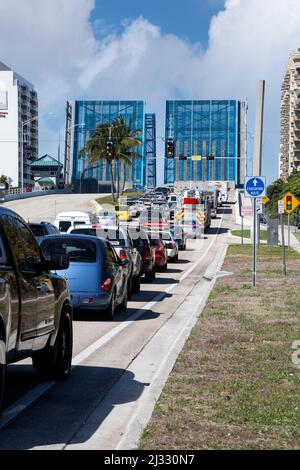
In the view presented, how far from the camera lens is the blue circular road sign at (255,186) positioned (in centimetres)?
2480

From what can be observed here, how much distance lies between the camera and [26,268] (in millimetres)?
8805

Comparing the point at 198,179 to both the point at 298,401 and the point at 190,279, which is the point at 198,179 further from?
the point at 298,401

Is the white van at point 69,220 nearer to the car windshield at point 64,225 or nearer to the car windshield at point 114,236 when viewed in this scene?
the car windshield at point 64,225

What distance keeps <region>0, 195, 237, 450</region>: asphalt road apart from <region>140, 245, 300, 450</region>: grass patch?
44 centimetres

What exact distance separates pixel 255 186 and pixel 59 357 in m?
15.4

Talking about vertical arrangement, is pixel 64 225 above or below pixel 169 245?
above

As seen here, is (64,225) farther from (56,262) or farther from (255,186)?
(56,262)

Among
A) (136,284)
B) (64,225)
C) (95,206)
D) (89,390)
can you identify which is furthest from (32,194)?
(89,390)

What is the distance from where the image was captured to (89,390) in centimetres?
990

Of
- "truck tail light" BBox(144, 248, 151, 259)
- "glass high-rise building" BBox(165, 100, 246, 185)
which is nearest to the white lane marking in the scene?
"truck tail light" BBox(144, 248, 151, 259)

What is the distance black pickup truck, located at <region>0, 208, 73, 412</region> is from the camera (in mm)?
7856

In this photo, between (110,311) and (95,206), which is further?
(95,206)

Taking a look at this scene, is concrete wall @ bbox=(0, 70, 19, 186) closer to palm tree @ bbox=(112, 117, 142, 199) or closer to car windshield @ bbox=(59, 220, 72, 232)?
palm tree @ bbox=(112, 117, 142, 199)
